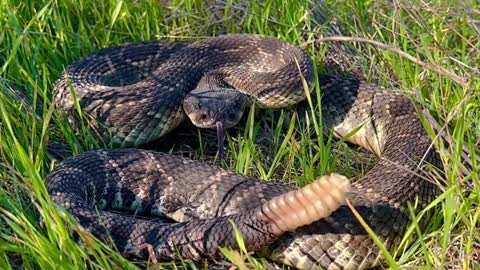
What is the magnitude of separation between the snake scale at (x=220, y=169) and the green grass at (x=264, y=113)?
0.15 meters

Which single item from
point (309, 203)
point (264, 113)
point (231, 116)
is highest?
point (309, 203)

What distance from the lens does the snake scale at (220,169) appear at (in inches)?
150

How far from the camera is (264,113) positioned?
537 centimetres

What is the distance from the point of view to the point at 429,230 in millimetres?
4059

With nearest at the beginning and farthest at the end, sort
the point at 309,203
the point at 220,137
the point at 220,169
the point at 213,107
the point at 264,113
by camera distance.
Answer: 1. the point at 309,203
2. the point at 220,169
3. the point at 220,137
4. the point at 213,107
5. the point at 264,113

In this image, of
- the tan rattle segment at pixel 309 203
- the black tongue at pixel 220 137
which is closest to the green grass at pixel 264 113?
the black tongue at pixel 220 137

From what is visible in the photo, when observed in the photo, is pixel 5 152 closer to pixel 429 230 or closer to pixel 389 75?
pixel 429 230

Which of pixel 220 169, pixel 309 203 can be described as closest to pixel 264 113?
pixel 220 169

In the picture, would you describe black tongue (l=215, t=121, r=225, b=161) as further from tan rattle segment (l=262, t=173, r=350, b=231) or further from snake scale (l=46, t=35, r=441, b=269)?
tan rattle segment (l=262, t=173, r=350, b=231)

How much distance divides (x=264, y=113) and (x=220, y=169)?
96 centimetres

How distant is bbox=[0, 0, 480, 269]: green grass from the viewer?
12.0ft

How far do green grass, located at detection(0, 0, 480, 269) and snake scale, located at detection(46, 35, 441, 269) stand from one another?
15 centimetres

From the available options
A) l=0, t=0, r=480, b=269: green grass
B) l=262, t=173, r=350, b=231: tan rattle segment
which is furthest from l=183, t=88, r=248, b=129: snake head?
l=262, t=173, r=350, b=231: tan rattle segment

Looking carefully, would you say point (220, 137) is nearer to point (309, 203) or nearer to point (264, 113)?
point (264, 113)
